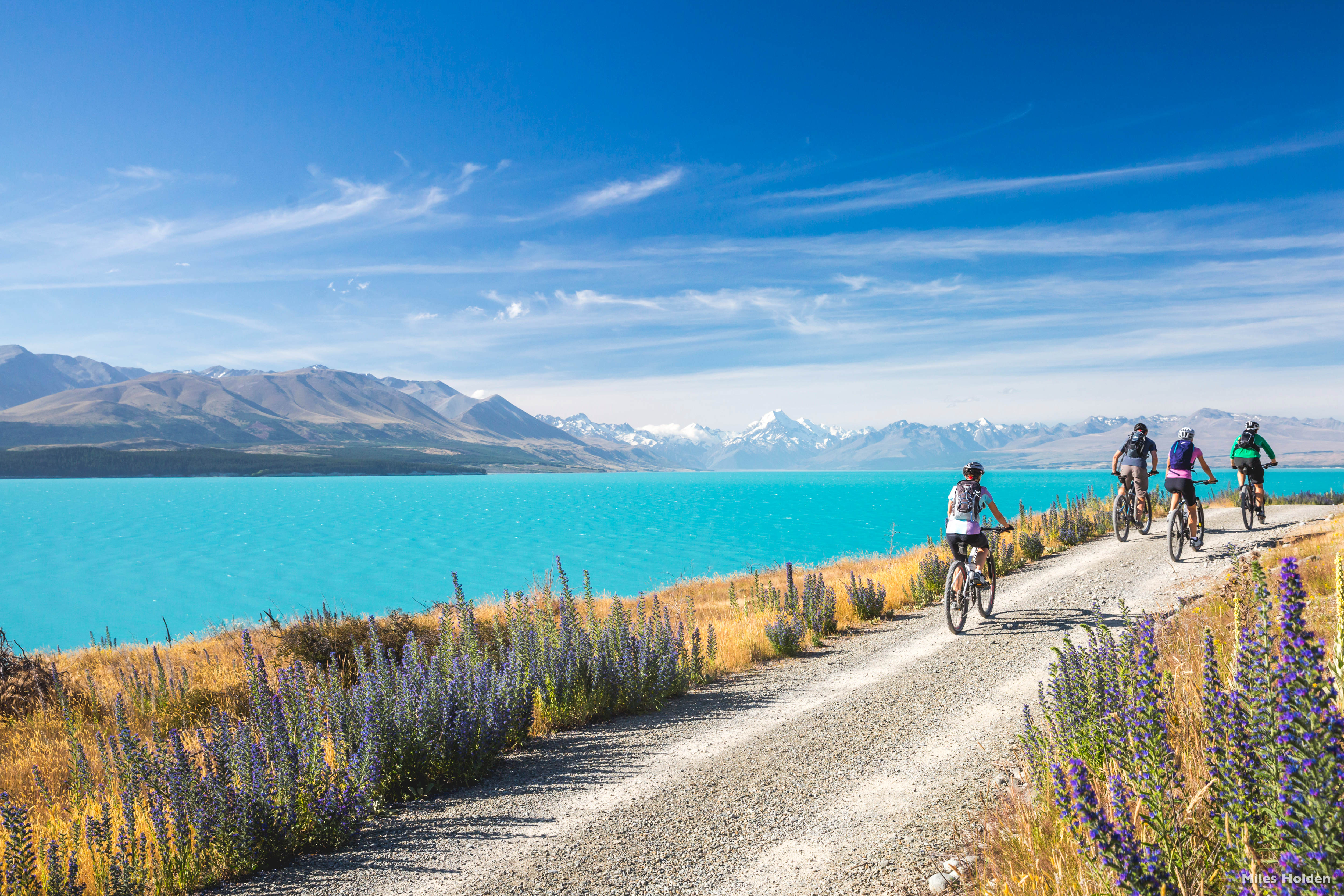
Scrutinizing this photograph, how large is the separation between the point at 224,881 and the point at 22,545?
80449 mm

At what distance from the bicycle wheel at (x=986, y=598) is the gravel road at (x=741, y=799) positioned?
2.02 metres

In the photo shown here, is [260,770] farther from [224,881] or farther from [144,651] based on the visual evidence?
[144,651]

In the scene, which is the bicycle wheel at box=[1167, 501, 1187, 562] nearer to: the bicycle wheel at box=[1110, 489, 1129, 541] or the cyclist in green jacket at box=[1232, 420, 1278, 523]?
the bicycle wheel at box=[1110, 489, 1129, 541]

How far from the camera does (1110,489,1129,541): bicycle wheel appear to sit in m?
19.0

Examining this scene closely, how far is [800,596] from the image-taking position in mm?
15945

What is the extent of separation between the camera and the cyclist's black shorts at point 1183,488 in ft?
50.0

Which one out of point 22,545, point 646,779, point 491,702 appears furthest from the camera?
point 22,545

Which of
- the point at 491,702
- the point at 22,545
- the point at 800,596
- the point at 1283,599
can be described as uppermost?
the point at 1283,599

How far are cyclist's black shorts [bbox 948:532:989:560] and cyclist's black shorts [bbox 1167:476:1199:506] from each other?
6.52 meters

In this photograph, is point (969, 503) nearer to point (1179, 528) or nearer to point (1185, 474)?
point (1185, 474)

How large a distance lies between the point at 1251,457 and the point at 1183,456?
519 cm

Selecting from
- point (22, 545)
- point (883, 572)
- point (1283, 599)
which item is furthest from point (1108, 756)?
point (22, 545)

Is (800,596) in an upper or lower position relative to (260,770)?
lower

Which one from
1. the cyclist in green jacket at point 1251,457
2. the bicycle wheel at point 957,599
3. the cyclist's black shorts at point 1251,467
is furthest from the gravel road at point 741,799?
the cyclist's black shorts at point 1251,467
